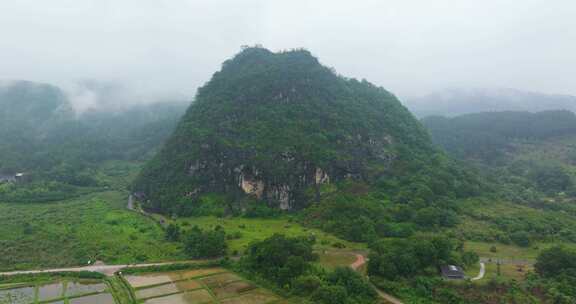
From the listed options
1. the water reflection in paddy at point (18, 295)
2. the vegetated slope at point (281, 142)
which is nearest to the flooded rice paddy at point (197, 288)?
the water reflection in paddy at point (18, 295)

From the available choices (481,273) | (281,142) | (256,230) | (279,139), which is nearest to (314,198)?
(256,230)

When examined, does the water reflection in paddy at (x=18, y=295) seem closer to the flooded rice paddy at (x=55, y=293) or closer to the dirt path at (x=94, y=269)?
the flooded rice paddy at (x=55, y=293)

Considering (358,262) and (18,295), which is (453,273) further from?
(18,295)

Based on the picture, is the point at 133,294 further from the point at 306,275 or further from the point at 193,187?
the point at 193,187

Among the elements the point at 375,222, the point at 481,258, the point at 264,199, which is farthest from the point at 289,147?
the point at 481,258

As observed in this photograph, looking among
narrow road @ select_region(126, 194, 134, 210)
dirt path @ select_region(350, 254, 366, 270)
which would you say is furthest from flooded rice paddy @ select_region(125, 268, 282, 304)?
narrow road @ select_region(126, 194, 134, 210)
